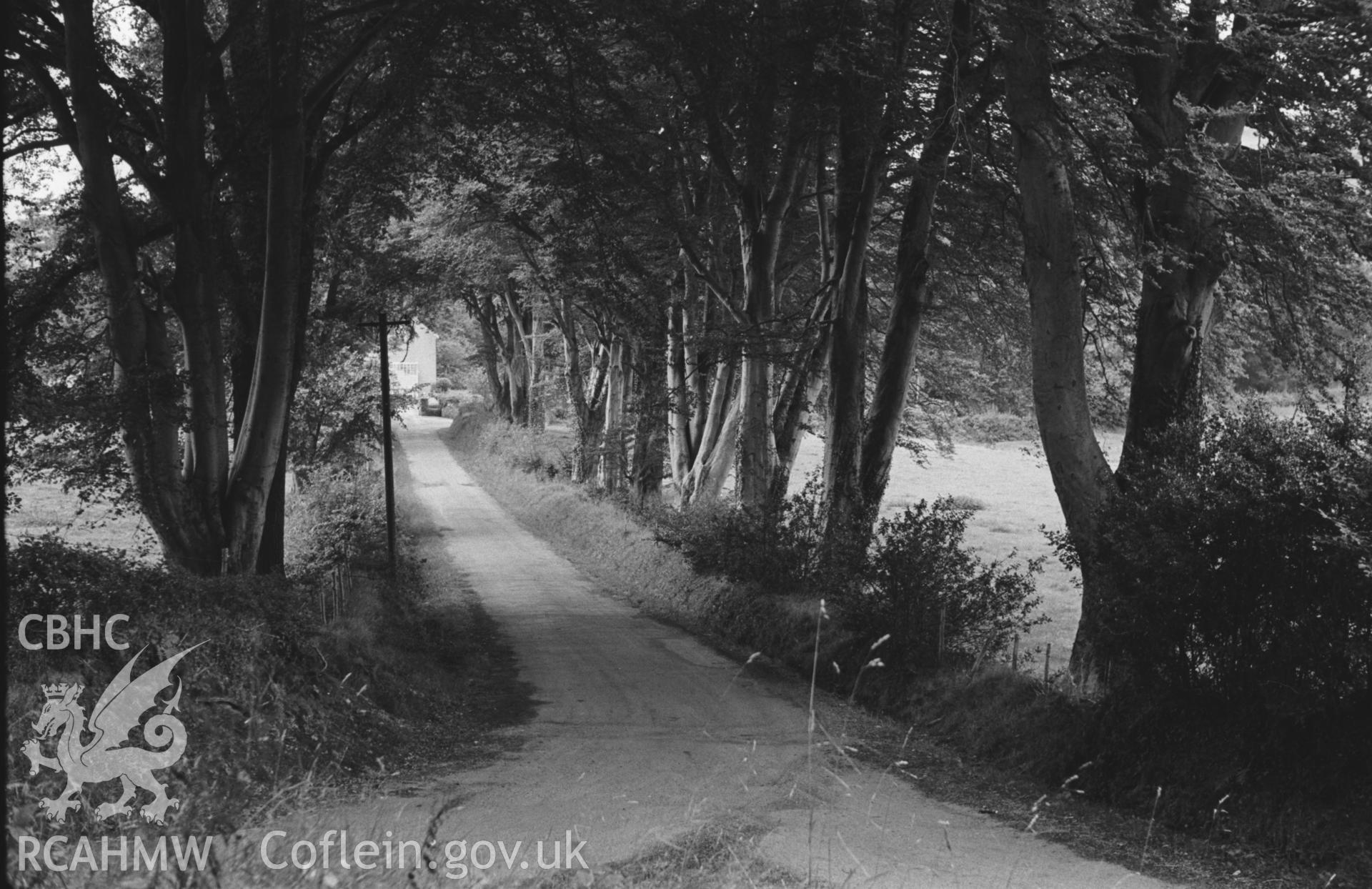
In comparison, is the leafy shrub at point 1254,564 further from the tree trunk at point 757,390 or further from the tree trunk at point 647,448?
the tree trunk at point 647,448

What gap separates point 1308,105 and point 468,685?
1244 cm

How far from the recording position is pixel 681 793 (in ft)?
31.2

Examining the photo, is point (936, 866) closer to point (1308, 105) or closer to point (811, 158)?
point (1308, 105)

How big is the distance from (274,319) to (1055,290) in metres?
9.62

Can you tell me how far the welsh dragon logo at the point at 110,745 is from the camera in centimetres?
610

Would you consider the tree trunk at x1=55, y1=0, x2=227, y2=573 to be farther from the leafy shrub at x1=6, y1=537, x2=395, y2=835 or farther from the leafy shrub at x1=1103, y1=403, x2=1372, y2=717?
the leafy shrub at x1=1103, y1=403, x2=1372, y2=717

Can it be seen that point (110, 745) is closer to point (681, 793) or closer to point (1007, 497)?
point (681, 793)

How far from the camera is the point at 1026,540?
117 ft

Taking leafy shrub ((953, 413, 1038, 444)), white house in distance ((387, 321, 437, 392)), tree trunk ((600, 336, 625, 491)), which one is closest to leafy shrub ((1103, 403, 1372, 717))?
leafy shrub ((953, 413, 1038, 444))

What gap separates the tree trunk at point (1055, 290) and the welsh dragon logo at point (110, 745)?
819 cm

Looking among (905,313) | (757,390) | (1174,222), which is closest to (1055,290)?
(1174,222)

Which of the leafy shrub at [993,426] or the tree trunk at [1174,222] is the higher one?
the tree trunk at [1174,222]

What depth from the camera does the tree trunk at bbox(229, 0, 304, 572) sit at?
1440 centimetres

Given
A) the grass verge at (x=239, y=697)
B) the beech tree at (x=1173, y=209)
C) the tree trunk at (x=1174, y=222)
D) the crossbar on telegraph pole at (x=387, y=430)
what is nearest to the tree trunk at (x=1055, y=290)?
the beech tree at (x=1173, y=209)
